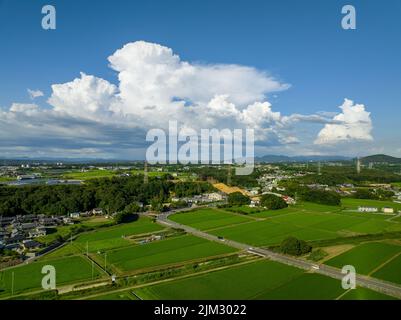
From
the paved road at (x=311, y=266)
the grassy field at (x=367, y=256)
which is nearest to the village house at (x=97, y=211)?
the paved road at (x=311, y=266)

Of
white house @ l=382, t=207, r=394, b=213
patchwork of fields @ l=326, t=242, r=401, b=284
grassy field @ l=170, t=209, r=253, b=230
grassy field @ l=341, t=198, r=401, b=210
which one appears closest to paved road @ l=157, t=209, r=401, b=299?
patchwork of fields @ l=326, t=242, r=401, b=284

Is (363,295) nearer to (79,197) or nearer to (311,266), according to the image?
(311,266)

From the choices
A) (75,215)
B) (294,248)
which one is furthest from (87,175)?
(294,248)
